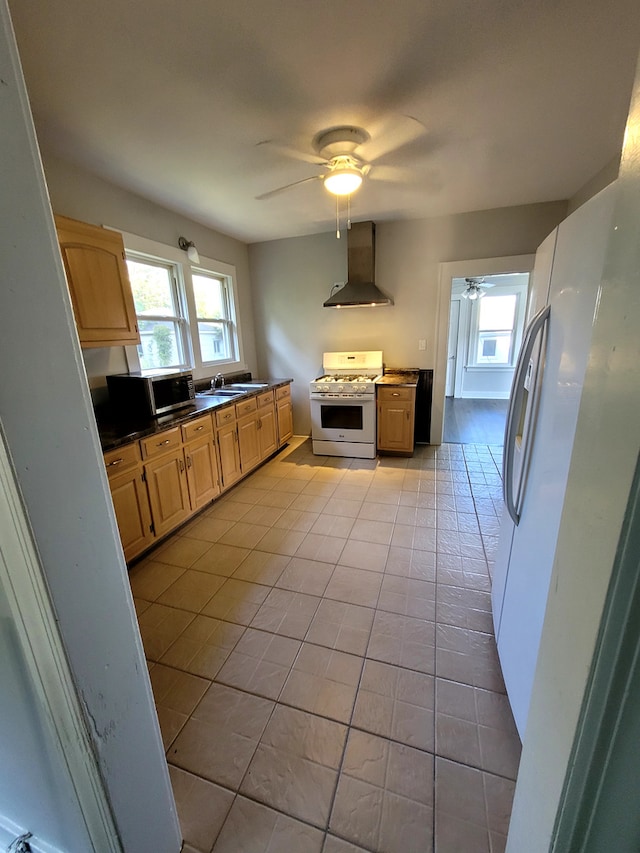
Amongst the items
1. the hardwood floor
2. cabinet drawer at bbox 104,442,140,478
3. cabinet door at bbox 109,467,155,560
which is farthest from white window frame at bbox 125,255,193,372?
the hardwood floor

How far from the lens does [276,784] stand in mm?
1146

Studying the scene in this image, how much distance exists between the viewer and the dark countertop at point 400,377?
12.5 feet

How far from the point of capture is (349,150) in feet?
7.02

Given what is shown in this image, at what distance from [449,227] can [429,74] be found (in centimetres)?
233

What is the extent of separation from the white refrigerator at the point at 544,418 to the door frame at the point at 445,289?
104 inches

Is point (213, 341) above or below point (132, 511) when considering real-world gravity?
above

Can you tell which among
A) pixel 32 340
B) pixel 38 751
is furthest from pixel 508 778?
pixel 32 340

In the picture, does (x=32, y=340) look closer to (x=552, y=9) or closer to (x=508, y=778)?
(x=508, y=778)

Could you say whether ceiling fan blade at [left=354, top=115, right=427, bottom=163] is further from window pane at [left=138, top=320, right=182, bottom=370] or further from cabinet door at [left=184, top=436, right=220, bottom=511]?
cabinet door at [left=184, top=436, right=220, bottom=511]

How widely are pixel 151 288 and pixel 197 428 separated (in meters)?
1.43

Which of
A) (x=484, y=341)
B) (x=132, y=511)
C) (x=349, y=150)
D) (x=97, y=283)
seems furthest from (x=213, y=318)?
(x=484, y=341)

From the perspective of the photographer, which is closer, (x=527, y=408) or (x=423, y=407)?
(x=527, y=408)

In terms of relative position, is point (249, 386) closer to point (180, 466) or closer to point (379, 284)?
point (180, 466)

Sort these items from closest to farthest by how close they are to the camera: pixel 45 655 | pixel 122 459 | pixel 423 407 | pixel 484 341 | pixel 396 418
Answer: pixel 45 655, pixel 122 459, pixel 396 418, pixel 423 407, pixel 484 341
